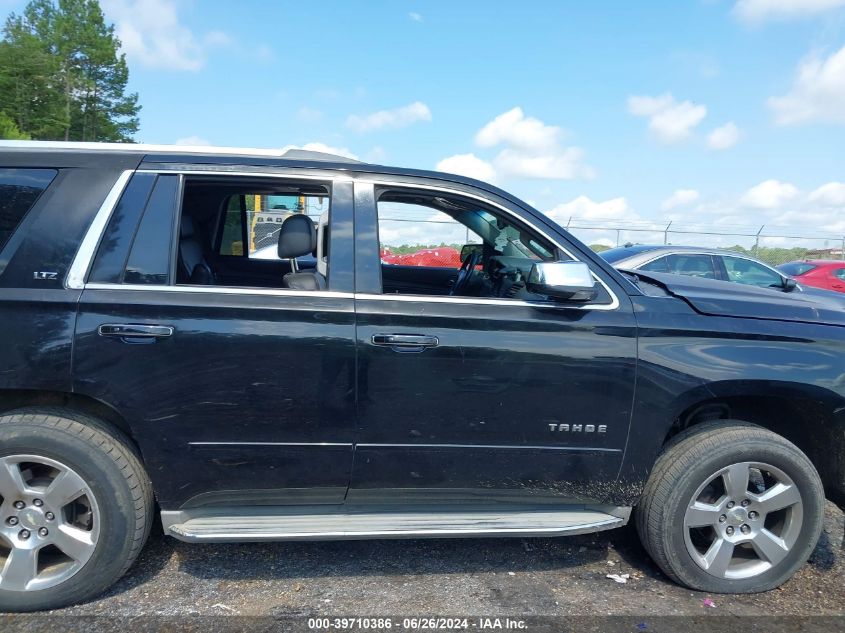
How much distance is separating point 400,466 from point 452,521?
0.36m

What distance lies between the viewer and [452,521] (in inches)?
105

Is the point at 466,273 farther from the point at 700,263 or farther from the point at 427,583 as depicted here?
the point at 700,263

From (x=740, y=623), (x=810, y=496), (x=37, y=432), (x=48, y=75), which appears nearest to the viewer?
(x=37, y=432)

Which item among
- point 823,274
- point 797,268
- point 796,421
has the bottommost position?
point 796,421

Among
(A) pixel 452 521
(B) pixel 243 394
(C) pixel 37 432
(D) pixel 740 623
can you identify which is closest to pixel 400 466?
(A) pixel 452 521

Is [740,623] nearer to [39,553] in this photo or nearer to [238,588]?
[238,588]

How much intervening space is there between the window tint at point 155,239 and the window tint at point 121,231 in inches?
1.1

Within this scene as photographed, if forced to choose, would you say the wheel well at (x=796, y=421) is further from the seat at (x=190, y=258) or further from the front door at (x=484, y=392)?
the seat at (x=190, y=258)

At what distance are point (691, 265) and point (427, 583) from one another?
21.9ft

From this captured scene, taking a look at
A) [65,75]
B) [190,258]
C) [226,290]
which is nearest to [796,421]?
[226,290]

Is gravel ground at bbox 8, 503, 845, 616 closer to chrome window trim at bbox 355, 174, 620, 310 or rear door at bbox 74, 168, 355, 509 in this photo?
rear door at bbox 74, 168, 355, 509

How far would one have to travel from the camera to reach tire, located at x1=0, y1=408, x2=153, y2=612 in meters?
2.42

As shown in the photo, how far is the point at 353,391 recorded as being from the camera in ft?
8.32

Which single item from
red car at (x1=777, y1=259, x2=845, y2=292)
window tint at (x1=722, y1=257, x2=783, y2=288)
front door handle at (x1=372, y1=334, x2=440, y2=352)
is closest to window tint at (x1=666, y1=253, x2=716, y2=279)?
window tint at (x1=722, y1=257, x2=783, y2=288)
